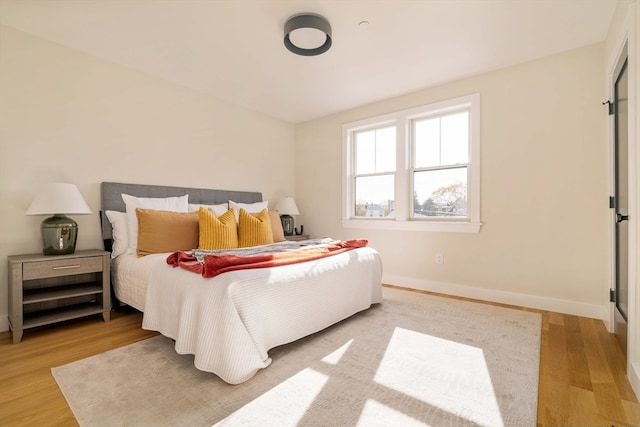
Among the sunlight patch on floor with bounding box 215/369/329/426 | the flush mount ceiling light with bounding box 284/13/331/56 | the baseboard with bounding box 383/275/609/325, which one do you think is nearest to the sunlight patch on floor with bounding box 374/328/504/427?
the sunlight patch on floor with bounding box 215/369/329/426

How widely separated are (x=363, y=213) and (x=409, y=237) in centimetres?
83

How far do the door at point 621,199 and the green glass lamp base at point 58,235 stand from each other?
13.9 ft

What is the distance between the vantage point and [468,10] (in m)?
2.29

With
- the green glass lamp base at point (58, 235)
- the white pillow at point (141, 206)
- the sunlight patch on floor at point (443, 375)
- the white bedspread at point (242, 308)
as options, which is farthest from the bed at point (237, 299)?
the sunlight patch on floor at point (443, 375)

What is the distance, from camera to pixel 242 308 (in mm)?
1759

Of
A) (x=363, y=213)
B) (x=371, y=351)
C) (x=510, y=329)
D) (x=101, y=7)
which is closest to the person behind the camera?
(x=371, y=351)

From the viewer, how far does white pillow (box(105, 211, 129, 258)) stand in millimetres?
2855

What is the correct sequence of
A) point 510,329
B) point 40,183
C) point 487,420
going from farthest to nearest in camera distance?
point 40,183, point 510,329, point 487,420

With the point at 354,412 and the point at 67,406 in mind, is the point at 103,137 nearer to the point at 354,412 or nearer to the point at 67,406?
the point at 67,406

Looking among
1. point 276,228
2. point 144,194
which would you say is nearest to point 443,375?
point 276,228

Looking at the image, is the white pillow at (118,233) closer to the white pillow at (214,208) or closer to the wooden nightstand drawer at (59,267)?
the wooden nightstand drawer at (59,267)

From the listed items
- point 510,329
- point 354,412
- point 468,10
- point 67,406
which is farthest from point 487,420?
point 468,10

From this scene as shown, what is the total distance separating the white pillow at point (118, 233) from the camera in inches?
112

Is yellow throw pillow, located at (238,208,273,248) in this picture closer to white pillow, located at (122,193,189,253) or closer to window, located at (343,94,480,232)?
white pillow, located at (122,193,189,253)
